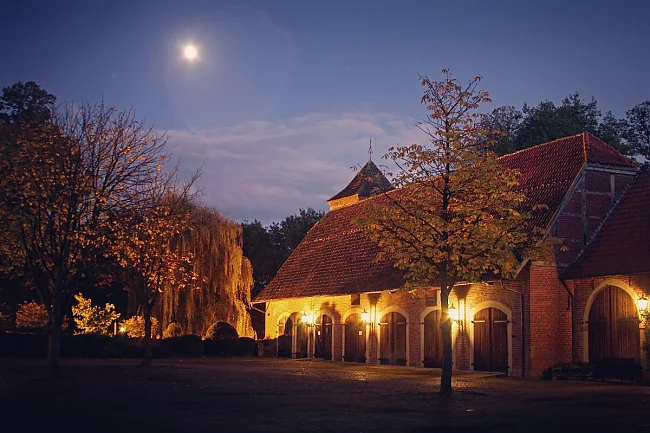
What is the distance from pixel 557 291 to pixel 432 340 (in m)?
6.14

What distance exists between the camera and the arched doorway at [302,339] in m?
41.8

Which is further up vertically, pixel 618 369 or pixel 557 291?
pixel 557 291

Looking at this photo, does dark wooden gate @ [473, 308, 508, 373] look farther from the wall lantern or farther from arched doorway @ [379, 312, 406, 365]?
arched doorway @ [379, 312, 406, 365]

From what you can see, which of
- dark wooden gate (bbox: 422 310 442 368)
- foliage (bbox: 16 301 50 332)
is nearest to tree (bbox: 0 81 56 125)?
foliage (bbox: 16 301 50 332)

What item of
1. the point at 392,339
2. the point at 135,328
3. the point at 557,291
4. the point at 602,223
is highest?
the point at 602,223

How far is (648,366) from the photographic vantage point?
2364cm

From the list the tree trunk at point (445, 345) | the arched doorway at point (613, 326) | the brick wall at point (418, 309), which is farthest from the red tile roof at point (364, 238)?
the tree trunk at point (445, 345)

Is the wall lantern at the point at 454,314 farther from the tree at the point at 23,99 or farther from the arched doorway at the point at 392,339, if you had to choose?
the tree at the point at 23,99

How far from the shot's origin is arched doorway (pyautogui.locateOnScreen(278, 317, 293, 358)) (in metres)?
43.6

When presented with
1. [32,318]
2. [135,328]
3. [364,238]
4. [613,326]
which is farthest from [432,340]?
[32,318]

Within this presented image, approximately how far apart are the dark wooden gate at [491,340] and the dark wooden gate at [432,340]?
2202mm

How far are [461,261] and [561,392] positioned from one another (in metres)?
4.51

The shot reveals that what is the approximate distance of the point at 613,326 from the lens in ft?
82.2

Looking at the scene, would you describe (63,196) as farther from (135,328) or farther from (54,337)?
(135,328)
